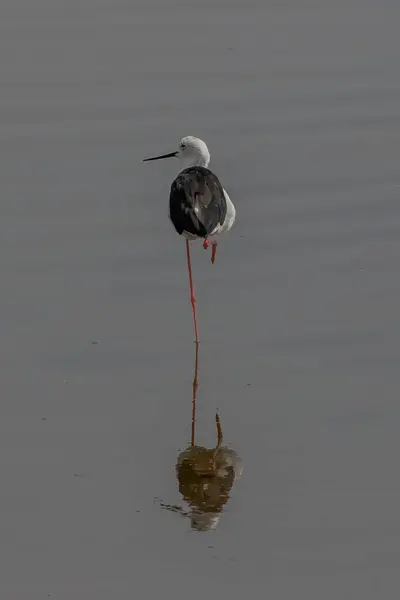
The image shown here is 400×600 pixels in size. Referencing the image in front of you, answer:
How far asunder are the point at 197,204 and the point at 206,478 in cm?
225

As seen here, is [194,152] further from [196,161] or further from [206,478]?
[206,478]

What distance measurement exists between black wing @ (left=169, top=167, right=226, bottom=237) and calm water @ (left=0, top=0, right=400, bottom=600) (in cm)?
43

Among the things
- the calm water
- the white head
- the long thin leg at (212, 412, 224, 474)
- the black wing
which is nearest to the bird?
the black wing

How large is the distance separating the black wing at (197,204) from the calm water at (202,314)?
427 millimetres

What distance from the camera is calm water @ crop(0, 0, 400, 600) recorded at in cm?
548

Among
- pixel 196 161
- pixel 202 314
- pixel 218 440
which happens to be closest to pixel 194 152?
pixel 196 161

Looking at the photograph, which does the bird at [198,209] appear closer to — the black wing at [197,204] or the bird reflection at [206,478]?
the black wing at [197,204]

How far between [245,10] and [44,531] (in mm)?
9873

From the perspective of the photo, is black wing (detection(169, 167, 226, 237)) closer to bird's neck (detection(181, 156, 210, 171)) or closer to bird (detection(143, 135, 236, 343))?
bird (detection(143, 135, 236, 343))

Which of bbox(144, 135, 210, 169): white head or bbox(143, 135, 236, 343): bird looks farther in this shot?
bbox(144, 135, 210, 169): white head

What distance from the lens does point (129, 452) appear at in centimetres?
633

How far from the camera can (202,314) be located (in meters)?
7.95

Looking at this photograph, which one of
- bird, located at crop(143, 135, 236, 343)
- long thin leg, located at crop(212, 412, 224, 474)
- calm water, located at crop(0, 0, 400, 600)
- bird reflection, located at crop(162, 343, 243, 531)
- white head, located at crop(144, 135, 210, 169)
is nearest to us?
calm water, located at crop(0, 0, 400, 600)

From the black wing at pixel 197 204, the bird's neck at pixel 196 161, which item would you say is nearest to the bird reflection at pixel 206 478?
the black wing at pixel 197 204
